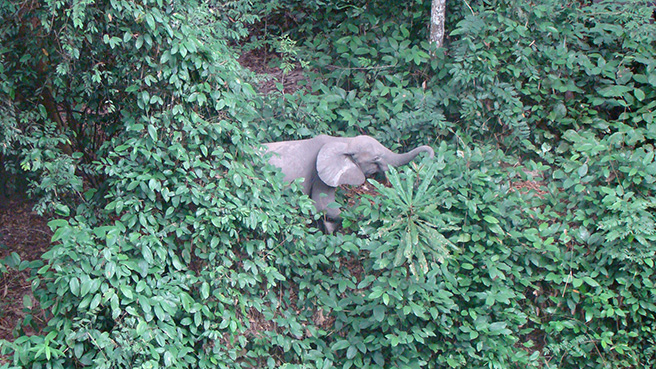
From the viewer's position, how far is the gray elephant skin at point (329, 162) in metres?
6.12

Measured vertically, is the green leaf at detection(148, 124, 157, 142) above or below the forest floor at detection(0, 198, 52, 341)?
above

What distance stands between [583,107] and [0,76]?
20.0 ft

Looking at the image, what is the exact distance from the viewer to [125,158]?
523 centimetres

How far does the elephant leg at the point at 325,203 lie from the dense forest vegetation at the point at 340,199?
162 millimetres

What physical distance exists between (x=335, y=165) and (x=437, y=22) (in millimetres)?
2755

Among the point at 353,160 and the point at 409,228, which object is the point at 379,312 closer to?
the point at 409,228

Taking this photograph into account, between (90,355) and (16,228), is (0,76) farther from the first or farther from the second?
(90,355)

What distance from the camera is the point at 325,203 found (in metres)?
6.30

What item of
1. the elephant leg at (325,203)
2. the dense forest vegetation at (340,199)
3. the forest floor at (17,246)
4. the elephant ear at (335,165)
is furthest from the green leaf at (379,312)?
the forest floor at (17,246)

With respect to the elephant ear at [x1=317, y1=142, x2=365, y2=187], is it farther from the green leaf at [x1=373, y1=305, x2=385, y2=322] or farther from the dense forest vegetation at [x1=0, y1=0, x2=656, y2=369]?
Answer: the green leaf at [x1=373, y1=305, x2=385, y2=322]

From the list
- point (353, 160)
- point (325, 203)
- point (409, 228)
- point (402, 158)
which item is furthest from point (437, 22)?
point (409, 228)

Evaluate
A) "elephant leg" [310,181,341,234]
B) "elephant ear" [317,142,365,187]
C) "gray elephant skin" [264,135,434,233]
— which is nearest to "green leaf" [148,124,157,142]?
A: "gray elephant skin" [264,135,434,233]

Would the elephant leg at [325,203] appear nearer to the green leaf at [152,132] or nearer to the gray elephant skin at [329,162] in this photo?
the gray elephant skin at [329,162]

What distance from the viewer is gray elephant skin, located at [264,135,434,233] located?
6.12 metres
